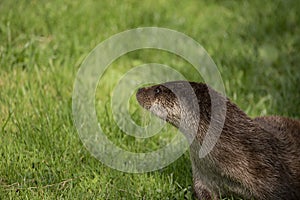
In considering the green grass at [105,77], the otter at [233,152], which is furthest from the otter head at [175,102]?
the green grass at [105,77]

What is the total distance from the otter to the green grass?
31 centimetres

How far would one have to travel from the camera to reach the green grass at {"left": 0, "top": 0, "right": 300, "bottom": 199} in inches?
180

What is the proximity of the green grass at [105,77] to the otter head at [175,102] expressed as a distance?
0.49m

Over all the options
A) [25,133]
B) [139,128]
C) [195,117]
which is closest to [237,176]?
[195,117]

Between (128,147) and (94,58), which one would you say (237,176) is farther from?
(94,58)

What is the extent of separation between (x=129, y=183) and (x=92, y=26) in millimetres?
2709

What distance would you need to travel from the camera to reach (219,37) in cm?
741

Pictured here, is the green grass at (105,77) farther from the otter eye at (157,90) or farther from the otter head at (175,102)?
the otter eye at (157,90)

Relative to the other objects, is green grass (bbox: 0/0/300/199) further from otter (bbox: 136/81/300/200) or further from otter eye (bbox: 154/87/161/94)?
otter eye (bbox: 154/87/161/94)

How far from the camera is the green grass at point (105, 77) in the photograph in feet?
15.0

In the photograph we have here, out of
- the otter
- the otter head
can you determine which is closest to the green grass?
the otter

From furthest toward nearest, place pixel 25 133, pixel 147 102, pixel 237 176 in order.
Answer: pixel 25 133
pixel 147 102
pixel 237 176

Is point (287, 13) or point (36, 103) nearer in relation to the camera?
point (36, 103)

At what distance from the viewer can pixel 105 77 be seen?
629cm
